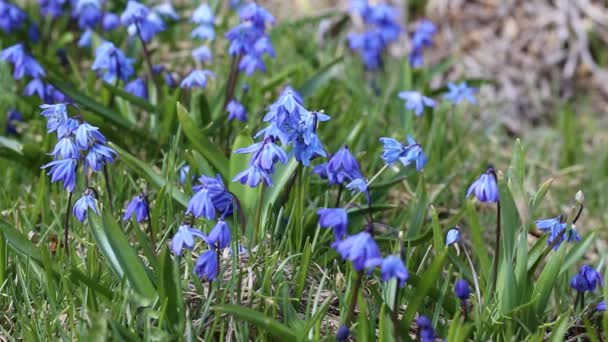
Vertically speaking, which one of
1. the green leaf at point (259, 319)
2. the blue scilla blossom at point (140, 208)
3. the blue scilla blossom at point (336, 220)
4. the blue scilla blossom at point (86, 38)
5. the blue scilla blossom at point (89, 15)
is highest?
the blue scilla blossom at point (89, 15)

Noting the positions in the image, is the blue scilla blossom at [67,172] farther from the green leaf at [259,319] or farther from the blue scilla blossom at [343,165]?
the blue scilla blossom at [343,165]

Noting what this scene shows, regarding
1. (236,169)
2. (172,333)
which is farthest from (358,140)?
(172,333)

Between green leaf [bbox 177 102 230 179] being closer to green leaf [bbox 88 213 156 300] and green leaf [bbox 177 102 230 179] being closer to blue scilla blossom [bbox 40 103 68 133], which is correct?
blue scilla blossom [bbox 40 103 68 133]

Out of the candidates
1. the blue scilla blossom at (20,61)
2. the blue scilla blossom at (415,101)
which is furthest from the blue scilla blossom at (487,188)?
the blue scilla blossom at (20,61)

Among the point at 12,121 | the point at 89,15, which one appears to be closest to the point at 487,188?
the point at 12,121

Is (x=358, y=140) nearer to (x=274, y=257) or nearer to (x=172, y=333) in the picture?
(x=274, y=257)
